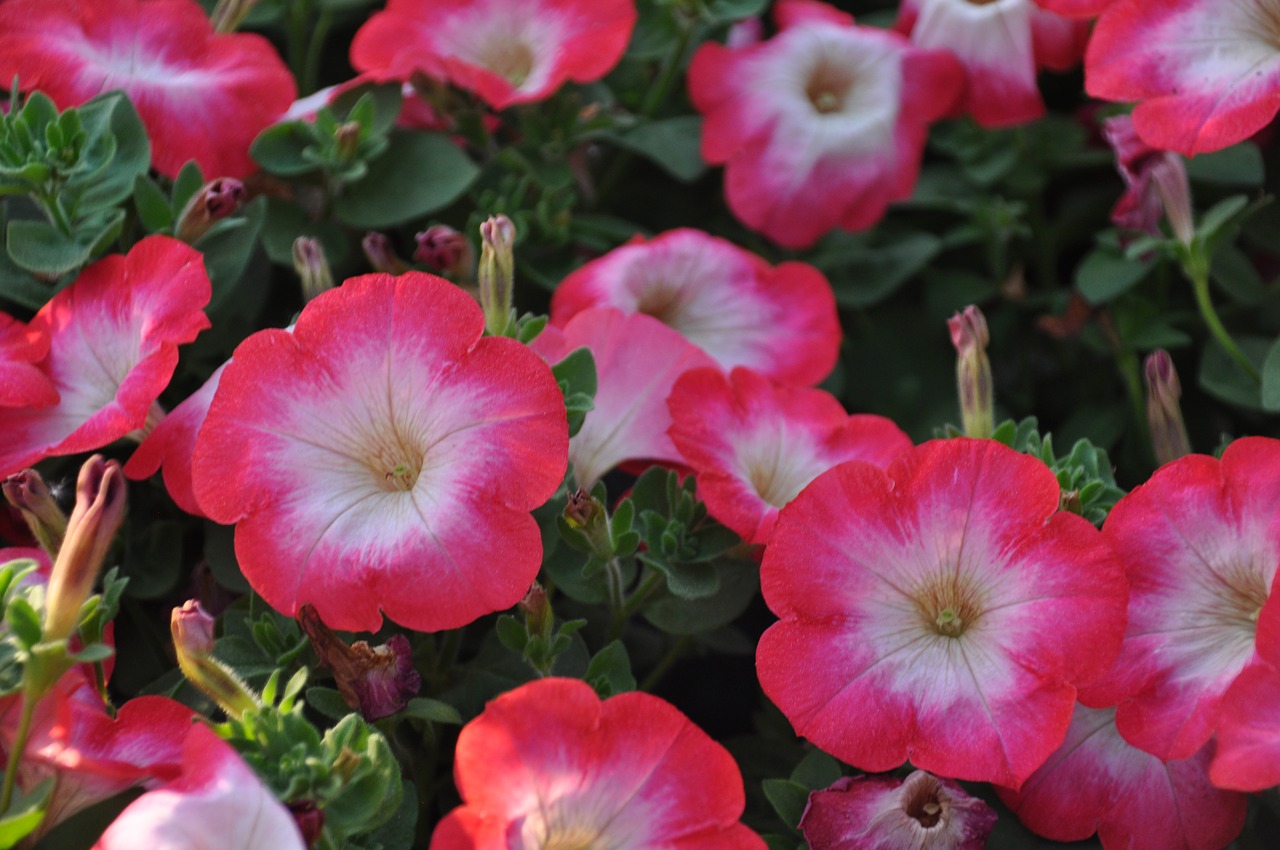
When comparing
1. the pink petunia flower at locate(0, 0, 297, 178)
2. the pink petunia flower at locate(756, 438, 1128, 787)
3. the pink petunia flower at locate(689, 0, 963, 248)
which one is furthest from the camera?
the pink petunia flower at locate(689, 0, 963, 248)

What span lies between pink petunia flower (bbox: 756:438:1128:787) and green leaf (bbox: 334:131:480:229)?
0.44 m

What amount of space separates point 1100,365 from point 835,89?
1.21 ft

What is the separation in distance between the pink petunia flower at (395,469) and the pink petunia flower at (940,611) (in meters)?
0.16

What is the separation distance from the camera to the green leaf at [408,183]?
99cm

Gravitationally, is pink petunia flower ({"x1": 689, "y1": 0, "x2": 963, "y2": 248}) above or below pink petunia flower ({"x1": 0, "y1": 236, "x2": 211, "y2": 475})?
below

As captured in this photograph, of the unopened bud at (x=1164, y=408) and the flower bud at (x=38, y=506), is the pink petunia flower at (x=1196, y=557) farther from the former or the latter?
the flower bud at (x=38, y=506)

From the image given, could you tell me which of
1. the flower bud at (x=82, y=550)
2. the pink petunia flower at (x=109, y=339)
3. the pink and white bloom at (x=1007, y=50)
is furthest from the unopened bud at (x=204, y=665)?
the pink and white bloom at (x=1007, y=50)

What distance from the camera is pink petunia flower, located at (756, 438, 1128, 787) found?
668mm

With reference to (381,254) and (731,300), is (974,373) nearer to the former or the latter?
(731,300)

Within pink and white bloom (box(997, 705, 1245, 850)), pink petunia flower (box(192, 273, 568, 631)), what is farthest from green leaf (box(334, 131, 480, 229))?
pink and white bloom (box(997, 705, 1245, 850))

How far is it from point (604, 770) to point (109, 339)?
1.51ft

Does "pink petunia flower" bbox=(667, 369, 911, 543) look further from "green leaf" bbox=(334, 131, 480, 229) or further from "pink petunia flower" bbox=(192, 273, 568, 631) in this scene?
"green leaf" bbox=(334, 131, 480, 229)

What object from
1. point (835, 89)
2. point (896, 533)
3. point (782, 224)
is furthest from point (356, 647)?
point (835, 89)

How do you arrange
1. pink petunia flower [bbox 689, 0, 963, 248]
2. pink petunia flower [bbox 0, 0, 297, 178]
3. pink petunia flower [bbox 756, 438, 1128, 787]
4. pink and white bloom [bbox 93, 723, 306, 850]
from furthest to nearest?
pink petunia flower [bbox 689, 0, 963, 248] < pink petunia flower [bbox 0, 0, 297, 178] < pink petunia flower [bbox 756, 438, 1128, 787] < pink and white bloom [bbox 93, 723, 306, 850]
